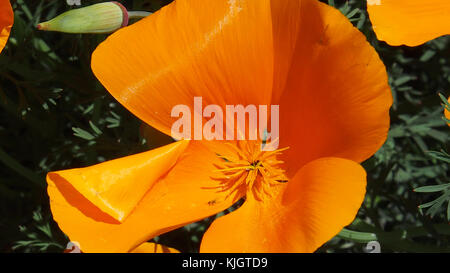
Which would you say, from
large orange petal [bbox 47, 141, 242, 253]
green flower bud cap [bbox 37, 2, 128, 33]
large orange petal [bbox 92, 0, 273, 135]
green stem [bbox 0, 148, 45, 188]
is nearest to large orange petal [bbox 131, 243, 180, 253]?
large orange petal [bbox 47, 141, 242, 253]

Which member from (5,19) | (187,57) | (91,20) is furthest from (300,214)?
(5,19)

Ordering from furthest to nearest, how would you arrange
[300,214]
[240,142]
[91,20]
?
→ 1. [240,142]
2. [91,20]
3. [300,214]

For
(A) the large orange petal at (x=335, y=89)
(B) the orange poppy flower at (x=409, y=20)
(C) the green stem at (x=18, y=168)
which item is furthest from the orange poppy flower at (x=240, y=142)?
(C) the green stem at (x=18, y=168)

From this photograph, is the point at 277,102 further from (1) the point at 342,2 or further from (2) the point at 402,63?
(2) the point at 402,63

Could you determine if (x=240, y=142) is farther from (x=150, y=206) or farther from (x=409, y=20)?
(x=409, y=20)

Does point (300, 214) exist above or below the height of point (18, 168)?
below

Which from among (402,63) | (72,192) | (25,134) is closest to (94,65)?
(72,192)
